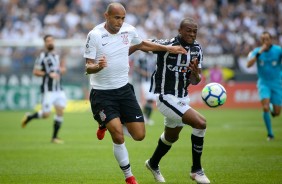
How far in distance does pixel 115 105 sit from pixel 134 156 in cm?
450

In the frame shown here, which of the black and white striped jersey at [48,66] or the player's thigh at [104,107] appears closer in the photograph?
the player's thigh at [104,107]

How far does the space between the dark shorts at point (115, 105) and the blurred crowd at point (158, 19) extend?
21115 mm

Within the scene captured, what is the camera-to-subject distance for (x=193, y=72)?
10.6 m

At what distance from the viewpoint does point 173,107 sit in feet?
34.6

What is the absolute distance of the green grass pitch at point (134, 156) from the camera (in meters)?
11.3

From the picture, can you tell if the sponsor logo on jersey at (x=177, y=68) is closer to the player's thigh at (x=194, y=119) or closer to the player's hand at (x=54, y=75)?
the player's thigh at (x=194, y=119)

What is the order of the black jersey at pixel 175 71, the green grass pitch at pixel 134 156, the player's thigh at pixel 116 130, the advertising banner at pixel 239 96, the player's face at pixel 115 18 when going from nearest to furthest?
the player's thigh at pixel 116 130 → the player's face at pixel 115 18 → the black jersey at pixel 175 71 → the green grass pitch at pixel 134 156 → the advertising banner at pixel 239 96

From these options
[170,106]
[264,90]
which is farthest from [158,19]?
[170,106]

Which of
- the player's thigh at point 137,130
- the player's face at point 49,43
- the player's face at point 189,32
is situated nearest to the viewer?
the player's thigh at point 137,130

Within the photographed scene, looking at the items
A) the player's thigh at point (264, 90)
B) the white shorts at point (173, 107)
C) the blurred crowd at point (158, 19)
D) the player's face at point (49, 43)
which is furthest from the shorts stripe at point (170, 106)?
the blurred crowd at point (158, 19)

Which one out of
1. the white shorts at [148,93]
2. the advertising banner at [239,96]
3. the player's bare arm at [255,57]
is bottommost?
the advertising banner at [239,96]

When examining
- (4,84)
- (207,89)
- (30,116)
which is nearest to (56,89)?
(30,116)

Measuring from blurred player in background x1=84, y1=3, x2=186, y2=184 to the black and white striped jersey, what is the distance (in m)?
8.03

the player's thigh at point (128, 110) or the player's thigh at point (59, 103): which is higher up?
the player's thigh at point (128, 110)
